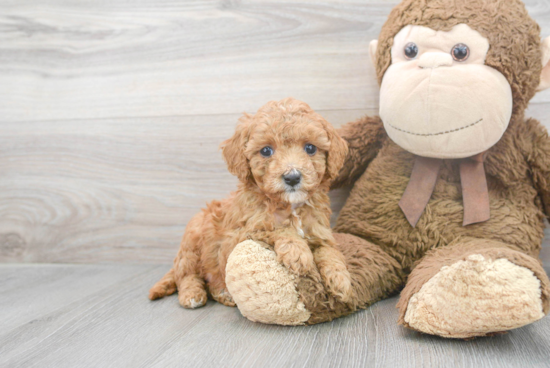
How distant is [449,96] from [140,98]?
118cm

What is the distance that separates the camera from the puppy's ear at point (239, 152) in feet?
3.62

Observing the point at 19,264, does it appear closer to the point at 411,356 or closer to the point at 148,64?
the point at 148,64

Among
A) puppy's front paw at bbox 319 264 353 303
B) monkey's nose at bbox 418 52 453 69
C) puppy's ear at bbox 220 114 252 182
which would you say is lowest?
puppy's front paw at bbox 319 264 353 303

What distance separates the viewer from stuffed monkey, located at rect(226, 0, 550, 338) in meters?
0.93

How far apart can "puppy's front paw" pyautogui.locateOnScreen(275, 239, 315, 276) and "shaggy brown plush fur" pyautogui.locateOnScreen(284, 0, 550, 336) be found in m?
0.04

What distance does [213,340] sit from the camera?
1037 mm

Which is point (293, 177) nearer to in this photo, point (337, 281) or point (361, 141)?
point (337, 281)

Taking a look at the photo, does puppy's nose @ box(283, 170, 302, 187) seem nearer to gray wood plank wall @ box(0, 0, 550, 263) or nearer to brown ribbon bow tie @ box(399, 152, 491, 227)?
brown ribbon bow tie @ box(399, 152, 491, 227)

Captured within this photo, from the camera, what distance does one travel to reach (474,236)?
1237 mm

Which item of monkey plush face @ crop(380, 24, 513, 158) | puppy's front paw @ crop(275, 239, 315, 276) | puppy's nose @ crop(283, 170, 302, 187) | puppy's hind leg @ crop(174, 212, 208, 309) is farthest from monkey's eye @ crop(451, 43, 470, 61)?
puppy's hind leg @ crop(174, 212, 208, 309)

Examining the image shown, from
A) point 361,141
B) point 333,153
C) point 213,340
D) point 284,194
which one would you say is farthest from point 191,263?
point 361,141

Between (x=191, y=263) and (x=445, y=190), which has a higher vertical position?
(x=445, y=190)

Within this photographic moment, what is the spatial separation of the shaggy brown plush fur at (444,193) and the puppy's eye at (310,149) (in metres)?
0.32

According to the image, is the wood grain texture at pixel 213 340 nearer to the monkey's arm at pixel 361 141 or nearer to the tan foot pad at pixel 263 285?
the tan foot pad at pixel 263 285
